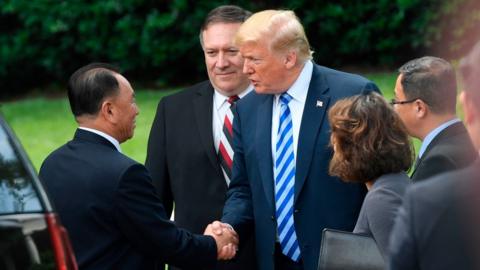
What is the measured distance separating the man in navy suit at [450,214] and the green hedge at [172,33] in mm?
10469

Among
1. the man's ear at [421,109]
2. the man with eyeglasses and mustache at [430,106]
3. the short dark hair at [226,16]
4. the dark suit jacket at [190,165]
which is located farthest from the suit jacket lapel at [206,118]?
the man's ear at [421,109]

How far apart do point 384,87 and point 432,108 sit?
861 cm

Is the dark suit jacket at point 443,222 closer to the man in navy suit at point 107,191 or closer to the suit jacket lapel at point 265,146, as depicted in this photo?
the man in navy suit at point 107,191

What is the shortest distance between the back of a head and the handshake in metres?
0.94

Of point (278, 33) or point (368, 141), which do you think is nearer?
point (368, 141)

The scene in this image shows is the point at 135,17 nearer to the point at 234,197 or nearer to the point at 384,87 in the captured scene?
the point at 384,87

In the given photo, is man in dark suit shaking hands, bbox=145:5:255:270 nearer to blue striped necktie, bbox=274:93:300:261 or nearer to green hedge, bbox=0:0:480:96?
blue striped necktie, bbox=274:93:300:261

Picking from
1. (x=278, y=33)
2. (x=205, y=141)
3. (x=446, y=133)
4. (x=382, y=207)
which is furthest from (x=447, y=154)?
(x=205, y=141)

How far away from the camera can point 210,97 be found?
6.47 metres

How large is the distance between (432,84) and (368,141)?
1.81ft

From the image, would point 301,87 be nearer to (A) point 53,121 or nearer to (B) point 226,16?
(B) point 226,16

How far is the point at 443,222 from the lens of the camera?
11.7 ft

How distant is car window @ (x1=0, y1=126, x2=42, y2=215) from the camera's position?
4004 millimetres

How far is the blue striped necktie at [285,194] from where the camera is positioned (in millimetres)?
5652
